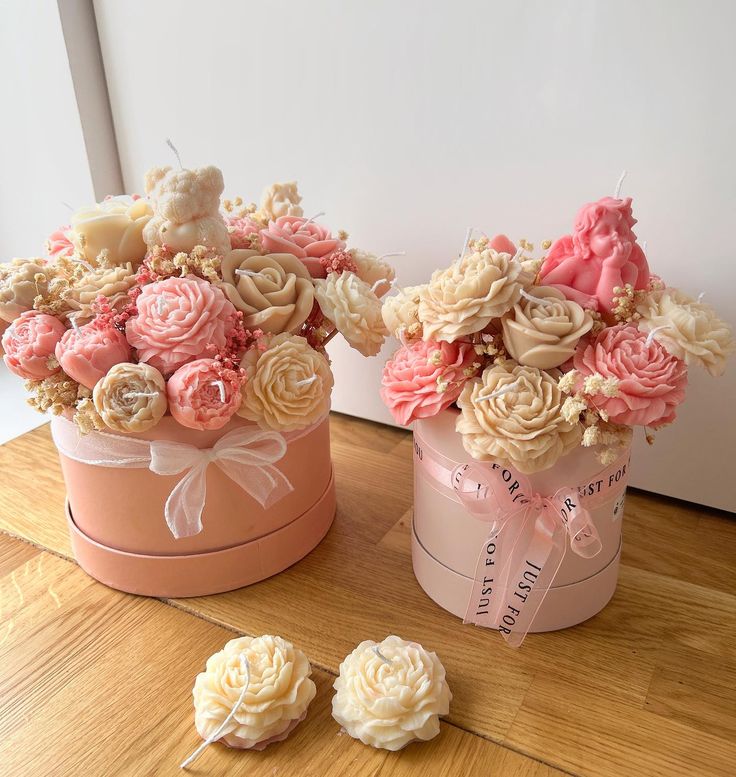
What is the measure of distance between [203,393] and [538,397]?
29 centimetres

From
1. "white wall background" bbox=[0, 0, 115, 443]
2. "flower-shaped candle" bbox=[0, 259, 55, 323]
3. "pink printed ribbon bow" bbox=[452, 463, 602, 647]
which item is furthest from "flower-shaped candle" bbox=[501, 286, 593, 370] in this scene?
"white wall background" bbox=[0, 0, 115, 443]

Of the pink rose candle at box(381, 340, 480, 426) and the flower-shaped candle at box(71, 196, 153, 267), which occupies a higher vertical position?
the flower-shaped candle at box(71, 196, 153, 267)

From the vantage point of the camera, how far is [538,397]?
2.06 ft

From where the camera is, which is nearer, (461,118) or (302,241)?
(302,241)

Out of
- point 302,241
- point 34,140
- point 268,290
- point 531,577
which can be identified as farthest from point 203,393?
point 34,140

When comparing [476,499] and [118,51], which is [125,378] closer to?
[476,499]

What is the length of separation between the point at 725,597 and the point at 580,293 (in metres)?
0.40

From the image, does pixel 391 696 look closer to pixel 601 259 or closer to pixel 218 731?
pixel 218 731

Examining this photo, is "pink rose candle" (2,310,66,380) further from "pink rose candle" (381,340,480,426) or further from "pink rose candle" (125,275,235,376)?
"pink rose candle" (381,340,480,426)

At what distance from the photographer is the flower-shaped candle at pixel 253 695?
A: 64cm

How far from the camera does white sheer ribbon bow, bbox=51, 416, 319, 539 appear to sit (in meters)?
0.72

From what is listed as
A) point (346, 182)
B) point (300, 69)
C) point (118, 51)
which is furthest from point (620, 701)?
point (118, 51)

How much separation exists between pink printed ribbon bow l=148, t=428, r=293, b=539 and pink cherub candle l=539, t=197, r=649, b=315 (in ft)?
1.04

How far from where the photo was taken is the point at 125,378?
0.66 m
